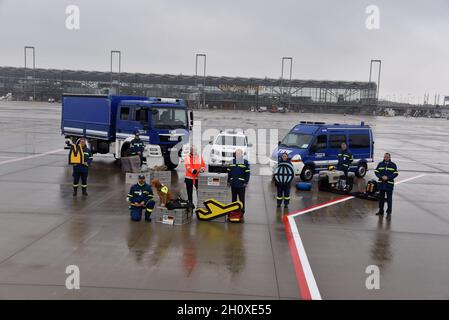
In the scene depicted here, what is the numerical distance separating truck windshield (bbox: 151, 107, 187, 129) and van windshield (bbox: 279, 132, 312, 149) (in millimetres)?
→ 4379

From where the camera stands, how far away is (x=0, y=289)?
6668mm

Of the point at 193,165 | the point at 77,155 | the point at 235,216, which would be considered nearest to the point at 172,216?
the point at 235,216

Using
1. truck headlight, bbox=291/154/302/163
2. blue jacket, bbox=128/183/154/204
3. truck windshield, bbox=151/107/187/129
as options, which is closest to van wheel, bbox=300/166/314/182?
truck headlight, bbox=291/154/302/163

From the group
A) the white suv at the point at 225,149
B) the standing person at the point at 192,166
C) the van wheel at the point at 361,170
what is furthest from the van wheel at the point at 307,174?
the standing person at the point at 192,166

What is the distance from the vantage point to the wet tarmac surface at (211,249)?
6988 millimetres

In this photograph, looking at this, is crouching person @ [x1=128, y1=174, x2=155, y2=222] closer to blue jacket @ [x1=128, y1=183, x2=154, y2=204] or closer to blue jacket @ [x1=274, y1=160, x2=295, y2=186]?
blue jacket @ [x1=128, y1=183, x2=154, y2=204]

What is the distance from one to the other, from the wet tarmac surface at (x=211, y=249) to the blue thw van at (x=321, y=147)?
2.15 metres

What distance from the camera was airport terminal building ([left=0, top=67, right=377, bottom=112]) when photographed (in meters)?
111

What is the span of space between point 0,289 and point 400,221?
9523 mm

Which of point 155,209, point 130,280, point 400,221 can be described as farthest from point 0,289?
point 400,221

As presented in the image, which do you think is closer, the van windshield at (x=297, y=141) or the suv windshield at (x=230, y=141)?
the van windshield at (x=297, y=141)

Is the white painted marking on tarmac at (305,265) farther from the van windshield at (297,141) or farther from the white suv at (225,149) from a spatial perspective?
the white suv at (225,149)

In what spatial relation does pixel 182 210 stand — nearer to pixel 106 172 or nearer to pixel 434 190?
pixel 106 172

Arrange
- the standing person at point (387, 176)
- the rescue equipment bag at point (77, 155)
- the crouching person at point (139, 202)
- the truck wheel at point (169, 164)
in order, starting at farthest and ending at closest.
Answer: the truck wheel at point (169, 164) → the rescue equipment bag at point (77, 155) → the standing person at point (387, 176) → the crouching person at point (139, 202)
